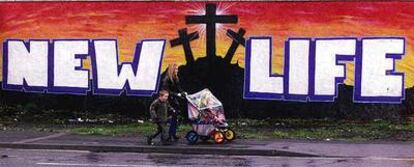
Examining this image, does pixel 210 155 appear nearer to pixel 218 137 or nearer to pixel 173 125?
pixel 218 137

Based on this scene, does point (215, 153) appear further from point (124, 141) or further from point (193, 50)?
point (193, 50)

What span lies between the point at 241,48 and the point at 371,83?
3277mm

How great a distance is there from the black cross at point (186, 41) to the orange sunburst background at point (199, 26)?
111 millimetres

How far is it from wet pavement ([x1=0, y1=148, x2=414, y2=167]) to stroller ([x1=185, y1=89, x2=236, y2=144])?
1.03 m

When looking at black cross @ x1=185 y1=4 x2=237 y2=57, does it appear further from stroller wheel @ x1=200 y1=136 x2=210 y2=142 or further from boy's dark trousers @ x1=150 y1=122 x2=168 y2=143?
boy's dark trousers @ x1=150 y1=122 x2=168 y2=143

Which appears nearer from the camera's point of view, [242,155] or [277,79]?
[242,155]

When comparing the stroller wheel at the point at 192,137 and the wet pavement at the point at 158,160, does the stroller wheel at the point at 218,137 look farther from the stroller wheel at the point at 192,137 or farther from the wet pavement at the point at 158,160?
the wet pavement at the point at 158,160

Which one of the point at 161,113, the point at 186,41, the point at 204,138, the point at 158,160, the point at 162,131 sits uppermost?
the point at 186,41

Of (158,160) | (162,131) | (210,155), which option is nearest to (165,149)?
(162,131)

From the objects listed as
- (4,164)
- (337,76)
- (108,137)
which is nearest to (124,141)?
(108,137)

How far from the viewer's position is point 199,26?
18.0m

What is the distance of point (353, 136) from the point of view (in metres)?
15.5

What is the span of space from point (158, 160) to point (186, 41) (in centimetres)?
612

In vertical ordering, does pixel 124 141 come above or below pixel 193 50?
below
